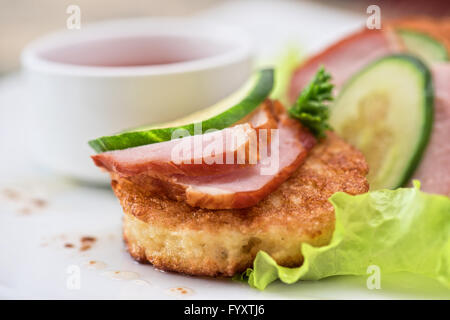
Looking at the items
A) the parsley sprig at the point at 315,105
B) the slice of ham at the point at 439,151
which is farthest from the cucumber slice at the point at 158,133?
the slice of ham at the point at 439,151

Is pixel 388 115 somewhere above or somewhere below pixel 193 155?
above

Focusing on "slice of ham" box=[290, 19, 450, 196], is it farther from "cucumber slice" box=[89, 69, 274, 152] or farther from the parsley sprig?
"cucumber slice" box=[89, 69, 274, 152]

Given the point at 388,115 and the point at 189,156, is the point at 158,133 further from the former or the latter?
the point at 388,115

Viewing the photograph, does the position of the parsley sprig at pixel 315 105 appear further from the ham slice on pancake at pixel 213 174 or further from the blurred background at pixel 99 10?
the blurred background at pixel 99 10

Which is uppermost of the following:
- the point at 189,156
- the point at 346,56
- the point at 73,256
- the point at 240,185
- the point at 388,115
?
the point at 346,56

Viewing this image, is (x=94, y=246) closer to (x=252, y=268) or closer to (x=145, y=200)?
(x=145, y=200)

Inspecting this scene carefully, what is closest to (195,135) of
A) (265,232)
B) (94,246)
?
(265,232)

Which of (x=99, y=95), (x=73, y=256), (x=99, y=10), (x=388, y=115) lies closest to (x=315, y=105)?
(x=388, y=115)
